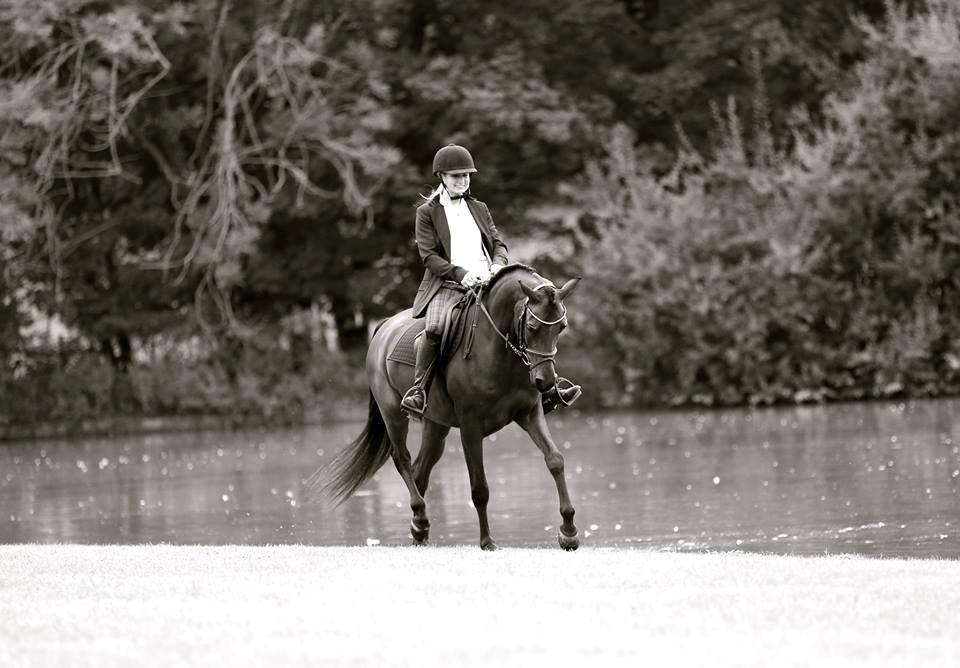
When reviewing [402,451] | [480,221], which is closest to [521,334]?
[480,221]

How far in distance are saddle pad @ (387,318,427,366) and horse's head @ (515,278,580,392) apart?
5.86 feet

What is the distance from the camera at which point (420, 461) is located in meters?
14.1

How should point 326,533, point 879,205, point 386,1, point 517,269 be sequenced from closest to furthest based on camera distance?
point 517,269 < point 326,533 < point 879,205 < point 386,1

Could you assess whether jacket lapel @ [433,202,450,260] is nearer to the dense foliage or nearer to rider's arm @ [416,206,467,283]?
rider's arm @ [416,206,467,283]

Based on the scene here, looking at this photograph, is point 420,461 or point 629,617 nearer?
point 629,617

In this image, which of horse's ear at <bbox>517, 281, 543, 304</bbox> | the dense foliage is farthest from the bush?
horse's ear at <bbox>517, 281, 543, 304</bbox>

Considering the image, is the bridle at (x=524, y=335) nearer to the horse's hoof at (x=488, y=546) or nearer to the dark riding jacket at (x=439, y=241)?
the dark riding jacket at (x=439, y=241)

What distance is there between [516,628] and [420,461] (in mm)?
5716

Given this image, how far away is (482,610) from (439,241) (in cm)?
509

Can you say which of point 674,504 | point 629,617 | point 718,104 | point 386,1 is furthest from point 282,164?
point 629,617

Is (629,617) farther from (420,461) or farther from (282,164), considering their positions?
(282,164)

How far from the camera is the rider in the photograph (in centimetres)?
1334

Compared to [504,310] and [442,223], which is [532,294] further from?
[442,223]

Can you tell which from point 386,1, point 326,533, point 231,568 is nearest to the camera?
point 231,568
